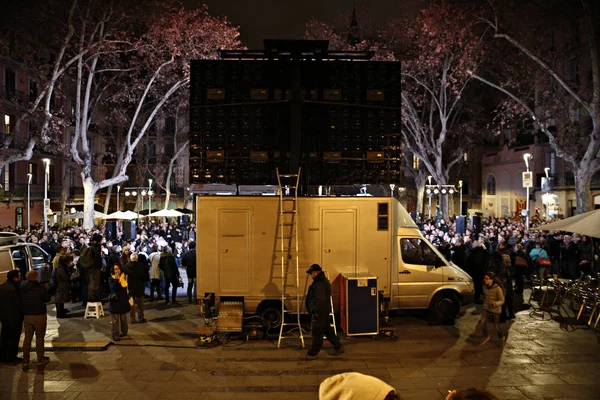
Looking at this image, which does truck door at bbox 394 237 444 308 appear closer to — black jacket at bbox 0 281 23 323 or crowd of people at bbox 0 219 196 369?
crowd of people at bbox 0 219 196 369

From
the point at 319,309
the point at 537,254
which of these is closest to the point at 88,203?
the point at 319,309

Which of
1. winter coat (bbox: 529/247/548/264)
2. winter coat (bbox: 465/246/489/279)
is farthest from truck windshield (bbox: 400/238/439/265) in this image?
winter coat (bbox: 529/247/548/264)

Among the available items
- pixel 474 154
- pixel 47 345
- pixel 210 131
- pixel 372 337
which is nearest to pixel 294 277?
pixel 372 337

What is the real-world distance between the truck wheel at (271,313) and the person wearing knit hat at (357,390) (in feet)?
25.4

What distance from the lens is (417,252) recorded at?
11078 millimetres

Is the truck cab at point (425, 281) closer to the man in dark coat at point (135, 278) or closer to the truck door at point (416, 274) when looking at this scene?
the truck door at point (416, 274)

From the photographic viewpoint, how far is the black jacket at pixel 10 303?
8.35 metres

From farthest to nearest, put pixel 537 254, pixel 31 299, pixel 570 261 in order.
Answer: pixel 570 261
pixel 537 254
pixel 31 299

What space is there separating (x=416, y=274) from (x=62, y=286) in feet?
27.7

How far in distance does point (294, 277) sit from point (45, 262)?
8659 millimetres

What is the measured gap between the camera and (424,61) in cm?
2978

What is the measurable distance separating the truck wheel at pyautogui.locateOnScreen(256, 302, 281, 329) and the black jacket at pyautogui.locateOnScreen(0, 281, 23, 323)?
4281 millimetres

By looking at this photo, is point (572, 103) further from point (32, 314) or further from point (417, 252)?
point (32, 314)

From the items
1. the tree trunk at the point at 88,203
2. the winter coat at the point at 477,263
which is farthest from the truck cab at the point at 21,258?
the winter coat at the point at 477,263
